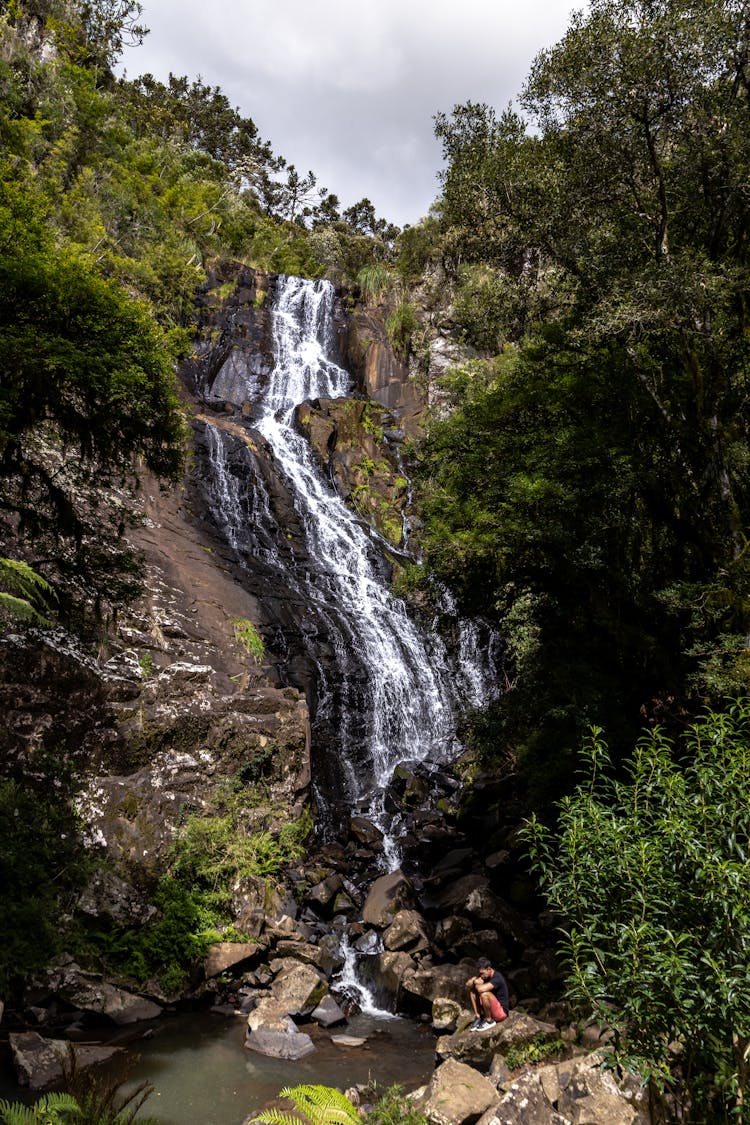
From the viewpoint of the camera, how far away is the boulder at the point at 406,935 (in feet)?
37.3

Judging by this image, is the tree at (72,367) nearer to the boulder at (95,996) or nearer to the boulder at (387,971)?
the boulder at (95,996)

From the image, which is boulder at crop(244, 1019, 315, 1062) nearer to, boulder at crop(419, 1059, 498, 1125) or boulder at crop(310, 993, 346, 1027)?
boulder at crop(310, 993, 346, 1027)

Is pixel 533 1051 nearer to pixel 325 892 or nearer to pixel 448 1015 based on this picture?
pixel 448 1015

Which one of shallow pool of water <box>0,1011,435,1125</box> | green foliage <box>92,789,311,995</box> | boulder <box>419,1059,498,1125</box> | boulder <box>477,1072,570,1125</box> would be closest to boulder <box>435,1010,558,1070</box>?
shallow pool of water <box>0,1011,435,1125</box>

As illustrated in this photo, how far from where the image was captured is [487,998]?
9125 millimetres

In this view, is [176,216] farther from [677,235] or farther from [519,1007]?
[519,1007]

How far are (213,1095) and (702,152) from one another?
15593mm

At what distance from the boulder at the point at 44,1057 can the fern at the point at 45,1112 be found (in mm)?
1311

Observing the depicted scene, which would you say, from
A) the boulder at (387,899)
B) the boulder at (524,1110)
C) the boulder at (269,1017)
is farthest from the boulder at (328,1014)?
the boulder at (524,1110)

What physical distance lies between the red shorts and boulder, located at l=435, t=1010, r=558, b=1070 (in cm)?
48

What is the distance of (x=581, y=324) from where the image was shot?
41.3 feet

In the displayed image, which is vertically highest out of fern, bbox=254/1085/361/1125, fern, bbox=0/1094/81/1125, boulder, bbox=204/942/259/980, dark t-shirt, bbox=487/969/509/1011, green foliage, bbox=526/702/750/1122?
green foliage, bbox=526/702/750/1122

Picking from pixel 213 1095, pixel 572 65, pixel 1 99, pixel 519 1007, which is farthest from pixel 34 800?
pixel 1 99

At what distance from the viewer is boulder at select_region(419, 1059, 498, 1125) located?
6406 millimetres
